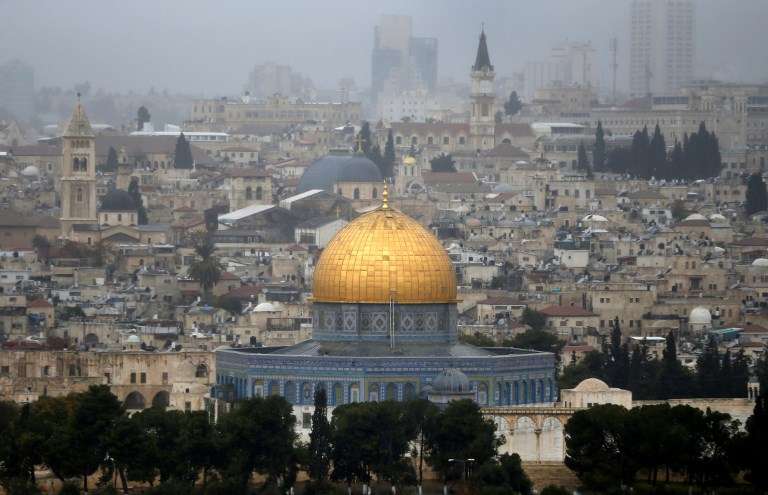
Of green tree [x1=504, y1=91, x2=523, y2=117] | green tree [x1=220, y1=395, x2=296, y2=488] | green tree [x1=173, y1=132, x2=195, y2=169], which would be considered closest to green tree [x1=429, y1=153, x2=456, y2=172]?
green tree [x1=173, y1=132, x2=195, y2=169]

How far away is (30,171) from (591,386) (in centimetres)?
7211

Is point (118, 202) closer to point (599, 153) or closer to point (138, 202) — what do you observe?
point (138, 202)

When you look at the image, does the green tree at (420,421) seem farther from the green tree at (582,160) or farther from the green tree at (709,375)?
the green tree at (582,160)

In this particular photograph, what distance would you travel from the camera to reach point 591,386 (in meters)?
83.3

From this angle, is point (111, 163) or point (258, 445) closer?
point (258, 445)

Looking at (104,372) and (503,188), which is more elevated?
(503,188)

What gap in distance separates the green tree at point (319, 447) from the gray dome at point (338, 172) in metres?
62.1

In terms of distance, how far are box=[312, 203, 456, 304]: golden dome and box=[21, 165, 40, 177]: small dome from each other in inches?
2762

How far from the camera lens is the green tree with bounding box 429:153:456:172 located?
154 meters

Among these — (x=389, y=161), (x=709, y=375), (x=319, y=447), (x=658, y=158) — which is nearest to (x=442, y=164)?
(x=389, y=161)

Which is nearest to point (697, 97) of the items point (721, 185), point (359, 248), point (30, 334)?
point (721, 185)

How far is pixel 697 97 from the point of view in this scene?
170 m

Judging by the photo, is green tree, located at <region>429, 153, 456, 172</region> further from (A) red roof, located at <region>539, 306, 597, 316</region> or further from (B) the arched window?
(B) the arched window

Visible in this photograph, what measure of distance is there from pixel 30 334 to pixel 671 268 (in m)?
22.5
